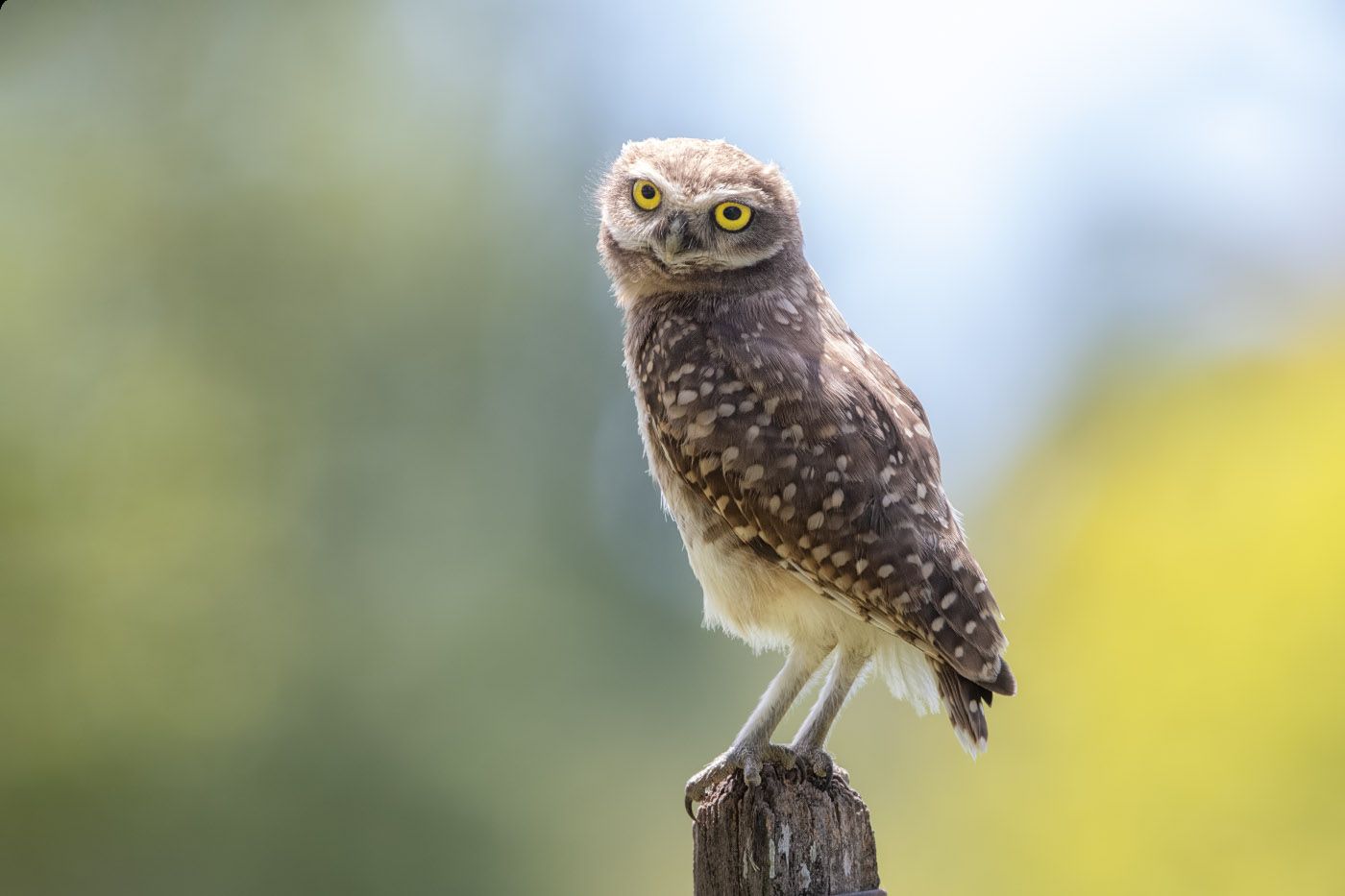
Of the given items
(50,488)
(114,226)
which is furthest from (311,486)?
(114,226)

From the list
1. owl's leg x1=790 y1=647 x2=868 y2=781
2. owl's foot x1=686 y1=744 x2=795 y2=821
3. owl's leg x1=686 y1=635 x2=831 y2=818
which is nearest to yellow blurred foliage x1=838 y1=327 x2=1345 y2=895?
owl's leg x1=790 y1=647 x2=868 y2=781

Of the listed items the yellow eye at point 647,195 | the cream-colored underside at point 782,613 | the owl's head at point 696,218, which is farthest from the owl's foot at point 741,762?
the yellow eye at point 647,195

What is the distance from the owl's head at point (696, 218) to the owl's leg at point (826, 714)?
1.11m

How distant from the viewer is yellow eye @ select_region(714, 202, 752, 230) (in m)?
3.53

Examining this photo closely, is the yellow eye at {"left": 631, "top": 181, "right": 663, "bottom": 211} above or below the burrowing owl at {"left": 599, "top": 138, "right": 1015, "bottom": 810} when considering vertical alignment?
above

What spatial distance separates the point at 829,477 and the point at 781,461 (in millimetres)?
127

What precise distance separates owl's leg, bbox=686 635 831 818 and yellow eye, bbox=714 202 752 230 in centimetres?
122

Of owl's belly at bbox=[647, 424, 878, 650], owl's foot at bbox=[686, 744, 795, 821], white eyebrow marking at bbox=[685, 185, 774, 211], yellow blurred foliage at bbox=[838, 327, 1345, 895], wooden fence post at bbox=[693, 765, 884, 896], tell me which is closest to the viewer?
wooden fence post at bbox=[693, 765, 884, 896]

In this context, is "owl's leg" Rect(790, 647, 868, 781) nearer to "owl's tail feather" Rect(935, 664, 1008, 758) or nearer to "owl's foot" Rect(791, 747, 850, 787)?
"owl's foot" Rect(791, 747, 850, 787)

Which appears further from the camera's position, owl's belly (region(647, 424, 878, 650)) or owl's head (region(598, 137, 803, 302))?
owl's head (region(598, 137, 803, 302))

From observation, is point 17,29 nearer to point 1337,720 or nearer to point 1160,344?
point 1160,344

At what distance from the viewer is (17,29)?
11.6m

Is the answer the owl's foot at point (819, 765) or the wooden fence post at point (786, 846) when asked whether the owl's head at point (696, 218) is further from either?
the wooden fence post at point (786, 846)

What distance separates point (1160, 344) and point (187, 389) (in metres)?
7.94
